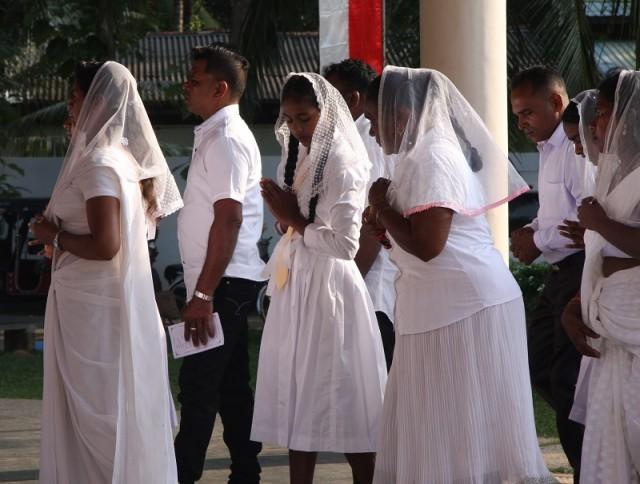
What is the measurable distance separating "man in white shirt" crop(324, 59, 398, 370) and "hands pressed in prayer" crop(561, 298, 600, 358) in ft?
4.87

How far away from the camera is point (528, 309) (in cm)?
1170

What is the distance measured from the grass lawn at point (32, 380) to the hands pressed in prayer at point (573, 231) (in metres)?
2.86

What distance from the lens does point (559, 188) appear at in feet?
18.4

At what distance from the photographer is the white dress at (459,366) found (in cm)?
473

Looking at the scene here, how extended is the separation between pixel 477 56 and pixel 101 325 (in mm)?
2835

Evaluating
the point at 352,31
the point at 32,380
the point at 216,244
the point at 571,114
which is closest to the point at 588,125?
the point at 571,114

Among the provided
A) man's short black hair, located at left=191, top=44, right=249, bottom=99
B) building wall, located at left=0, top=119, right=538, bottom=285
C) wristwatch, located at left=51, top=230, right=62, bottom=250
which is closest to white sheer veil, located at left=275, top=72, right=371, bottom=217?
man's short black hair, located at left=191, top=44, right=249, bottom=99

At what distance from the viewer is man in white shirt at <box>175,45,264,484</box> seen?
542cm

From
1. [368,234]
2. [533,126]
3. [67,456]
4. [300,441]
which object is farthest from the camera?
[368,234]

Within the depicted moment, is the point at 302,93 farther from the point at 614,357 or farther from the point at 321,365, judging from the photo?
the point at 614,357

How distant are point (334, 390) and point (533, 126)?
1529 mm

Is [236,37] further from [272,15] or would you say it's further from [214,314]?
[214,314]

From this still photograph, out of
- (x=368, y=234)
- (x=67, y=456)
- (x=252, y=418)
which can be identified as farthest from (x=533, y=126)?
(x=67, y=456)

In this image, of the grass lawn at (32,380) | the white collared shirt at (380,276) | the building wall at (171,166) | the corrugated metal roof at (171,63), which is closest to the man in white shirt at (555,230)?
the white collared shirt at (380,276)
